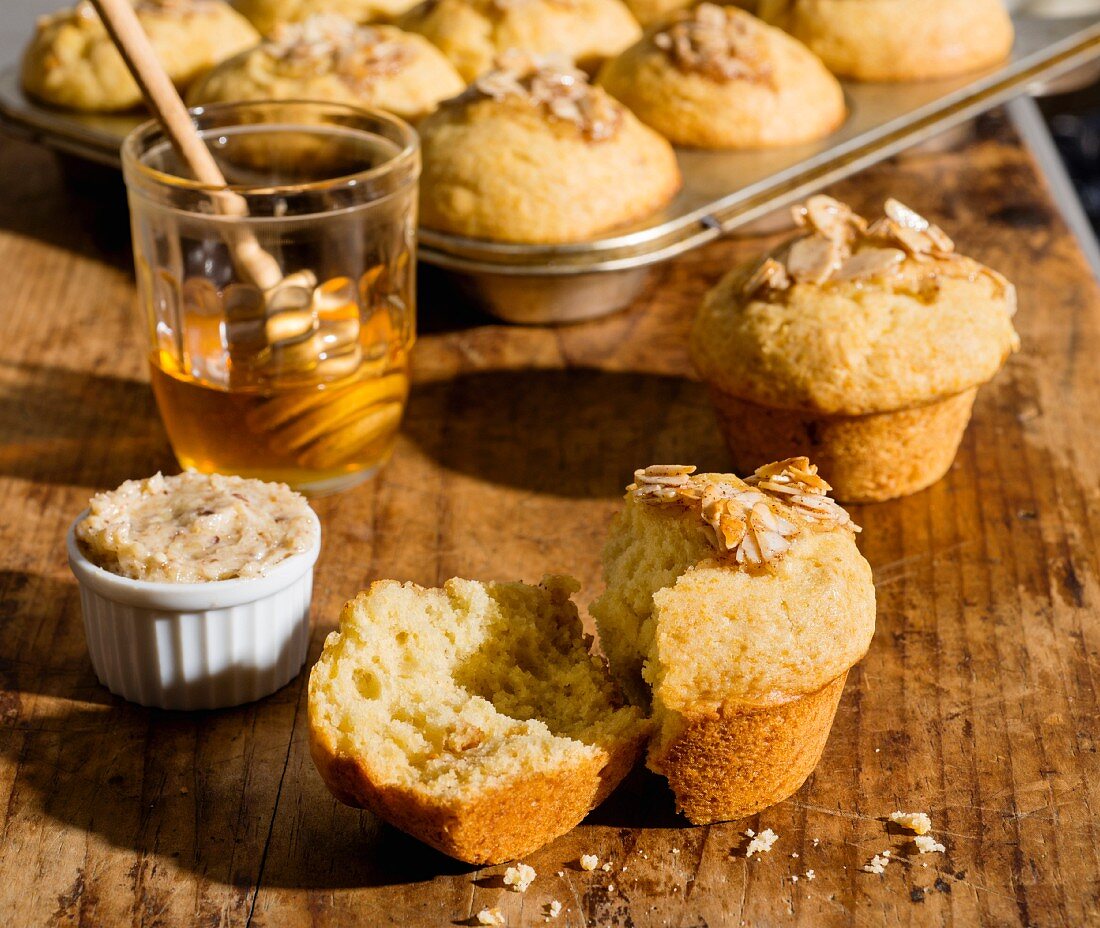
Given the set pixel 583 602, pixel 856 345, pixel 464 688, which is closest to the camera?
pixel 464 688

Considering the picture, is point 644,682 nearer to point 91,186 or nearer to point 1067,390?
point 1067,390

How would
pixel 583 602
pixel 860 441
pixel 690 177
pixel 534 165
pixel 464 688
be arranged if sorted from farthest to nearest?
pixel 690 177
pixel 534 165
pixel 860 441
pixel 583 602
pixel 464 688

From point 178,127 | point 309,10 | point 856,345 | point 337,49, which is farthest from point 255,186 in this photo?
point 309,10

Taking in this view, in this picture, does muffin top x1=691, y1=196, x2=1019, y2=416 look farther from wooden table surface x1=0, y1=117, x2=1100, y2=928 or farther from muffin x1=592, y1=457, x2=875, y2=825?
muffin x1=592, y1=457, x2=875, y2=825

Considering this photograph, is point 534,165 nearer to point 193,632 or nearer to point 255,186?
point 255,186

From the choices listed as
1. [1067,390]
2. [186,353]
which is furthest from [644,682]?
[1067,390]

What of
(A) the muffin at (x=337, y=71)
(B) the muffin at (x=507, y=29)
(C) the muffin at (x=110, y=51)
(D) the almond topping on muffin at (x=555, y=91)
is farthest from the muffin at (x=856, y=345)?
(C) the muffin at (x=110, y=51)
